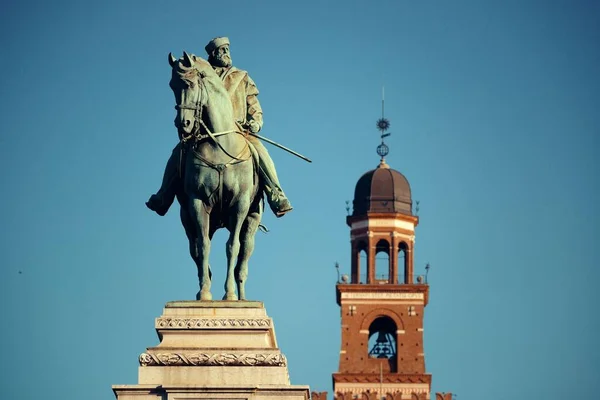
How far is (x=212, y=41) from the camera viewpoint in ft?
131

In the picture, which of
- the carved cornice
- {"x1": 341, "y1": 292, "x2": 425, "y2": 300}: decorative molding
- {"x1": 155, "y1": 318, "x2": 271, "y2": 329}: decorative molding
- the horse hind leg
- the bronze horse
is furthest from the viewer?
{"x1": 341, "y1": 292, "x2": 425, "y2": 300}: decorative molding

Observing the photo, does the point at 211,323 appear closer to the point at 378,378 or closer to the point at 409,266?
the point at 378,378

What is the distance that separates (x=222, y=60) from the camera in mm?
39969

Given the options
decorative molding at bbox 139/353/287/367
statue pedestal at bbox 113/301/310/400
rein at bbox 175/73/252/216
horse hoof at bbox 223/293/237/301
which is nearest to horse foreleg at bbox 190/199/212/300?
horse hoof at bbox 223/293/237/301

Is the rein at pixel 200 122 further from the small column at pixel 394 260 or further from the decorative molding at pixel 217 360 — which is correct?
the small column at pixel 394 260

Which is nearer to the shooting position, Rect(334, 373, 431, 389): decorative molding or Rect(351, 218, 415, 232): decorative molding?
Rect(334, 373, 431, 389): decorative molding

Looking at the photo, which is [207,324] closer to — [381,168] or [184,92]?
[184,92]

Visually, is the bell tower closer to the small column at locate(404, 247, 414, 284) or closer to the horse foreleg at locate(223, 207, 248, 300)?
the small column at locate(404, 247, 414, 284)

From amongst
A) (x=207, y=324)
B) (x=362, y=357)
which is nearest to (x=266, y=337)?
(x=207, y=324)

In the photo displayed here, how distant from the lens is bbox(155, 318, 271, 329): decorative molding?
3800cm

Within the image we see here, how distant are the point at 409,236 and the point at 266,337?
109m

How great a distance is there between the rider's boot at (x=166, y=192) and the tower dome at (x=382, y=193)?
107487 mm

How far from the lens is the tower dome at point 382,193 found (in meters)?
148

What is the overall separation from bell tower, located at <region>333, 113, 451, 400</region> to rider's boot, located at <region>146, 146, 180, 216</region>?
10294 cm
